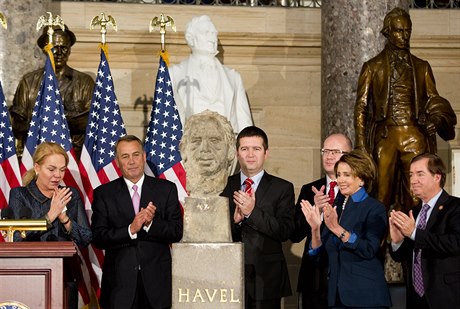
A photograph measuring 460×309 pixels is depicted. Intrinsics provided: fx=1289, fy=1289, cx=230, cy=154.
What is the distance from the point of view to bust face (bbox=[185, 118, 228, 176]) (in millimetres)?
7875

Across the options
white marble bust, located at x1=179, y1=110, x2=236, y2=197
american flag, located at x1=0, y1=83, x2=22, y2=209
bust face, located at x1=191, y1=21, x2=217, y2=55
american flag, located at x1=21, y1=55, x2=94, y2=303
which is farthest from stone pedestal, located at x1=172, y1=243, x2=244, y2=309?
bust face, located at x1=191, y1=21, x2=217, y2=55

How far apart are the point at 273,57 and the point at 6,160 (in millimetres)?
3458

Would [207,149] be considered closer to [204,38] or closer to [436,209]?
[436,209]

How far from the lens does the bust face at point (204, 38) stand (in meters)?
11.3

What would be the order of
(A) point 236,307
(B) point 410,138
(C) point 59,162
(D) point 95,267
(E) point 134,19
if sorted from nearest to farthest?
(A) point 236,307
(C) point 59,162
(D) point 95,267
(B) point 410,138
(E) point 134,19

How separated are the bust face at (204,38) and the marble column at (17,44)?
153cm

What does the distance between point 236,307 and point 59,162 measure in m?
1.58

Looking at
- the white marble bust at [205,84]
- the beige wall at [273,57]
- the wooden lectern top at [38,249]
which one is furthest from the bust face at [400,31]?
the wooden lectern top at [38,249]

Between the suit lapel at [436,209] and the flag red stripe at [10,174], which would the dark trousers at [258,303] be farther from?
the flag red stripe at [10,174]

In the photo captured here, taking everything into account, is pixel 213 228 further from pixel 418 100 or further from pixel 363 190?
pixel 418 100

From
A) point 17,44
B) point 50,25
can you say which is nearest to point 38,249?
point 50,25

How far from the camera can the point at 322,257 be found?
838 centimetres

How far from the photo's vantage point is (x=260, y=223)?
327 inches

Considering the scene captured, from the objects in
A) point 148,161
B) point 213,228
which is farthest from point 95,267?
point 213,228
